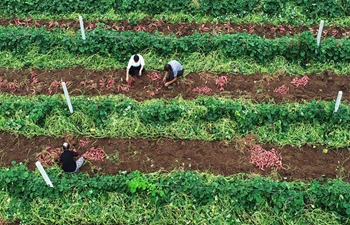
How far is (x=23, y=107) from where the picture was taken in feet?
29.2

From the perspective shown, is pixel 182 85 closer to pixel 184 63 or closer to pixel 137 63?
pixel 184 63

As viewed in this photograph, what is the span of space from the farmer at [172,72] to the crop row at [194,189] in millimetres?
2503

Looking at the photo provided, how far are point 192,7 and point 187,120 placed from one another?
4.26m

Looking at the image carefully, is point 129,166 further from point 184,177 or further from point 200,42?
point 200,42

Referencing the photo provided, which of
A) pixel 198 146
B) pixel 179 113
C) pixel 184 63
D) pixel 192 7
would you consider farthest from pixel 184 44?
pixel 198 146

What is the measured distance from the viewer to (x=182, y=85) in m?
9.55

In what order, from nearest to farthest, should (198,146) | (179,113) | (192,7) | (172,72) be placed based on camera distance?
1. (198,146)
2. (179,113)
3. (172,72)
4. (192,7)

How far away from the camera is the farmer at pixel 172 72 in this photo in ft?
29.9

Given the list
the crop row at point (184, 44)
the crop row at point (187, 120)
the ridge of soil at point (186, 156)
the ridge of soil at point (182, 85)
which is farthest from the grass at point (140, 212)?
the crop row at point (184, 44)

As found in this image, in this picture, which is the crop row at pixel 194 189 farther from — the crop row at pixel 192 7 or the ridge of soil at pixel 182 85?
the crop row at pixel 192 7

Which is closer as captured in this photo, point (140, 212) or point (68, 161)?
point (140, 212)

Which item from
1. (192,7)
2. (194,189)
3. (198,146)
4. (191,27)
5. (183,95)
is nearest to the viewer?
(194,189)

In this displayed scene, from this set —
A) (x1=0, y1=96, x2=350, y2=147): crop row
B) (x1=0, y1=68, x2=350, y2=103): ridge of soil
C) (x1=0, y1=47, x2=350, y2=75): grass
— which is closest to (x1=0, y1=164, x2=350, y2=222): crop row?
(x1=0, y1=96, x2=350, y2=147): crop row

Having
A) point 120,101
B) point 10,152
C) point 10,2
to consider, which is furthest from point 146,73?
point 10,2
